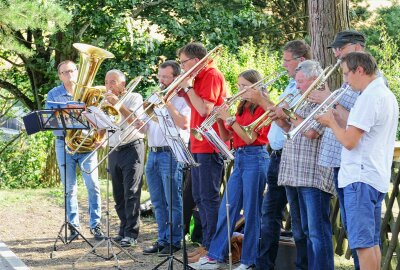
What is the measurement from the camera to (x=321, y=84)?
239 inches

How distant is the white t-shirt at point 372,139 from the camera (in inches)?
214

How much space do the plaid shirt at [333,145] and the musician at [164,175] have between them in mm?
2205

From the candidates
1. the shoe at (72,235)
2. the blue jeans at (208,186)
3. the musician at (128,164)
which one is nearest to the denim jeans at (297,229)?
the blue jeans at (208,186)

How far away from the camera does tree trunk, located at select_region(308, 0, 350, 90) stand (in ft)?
28.0

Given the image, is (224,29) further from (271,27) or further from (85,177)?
(85,177)

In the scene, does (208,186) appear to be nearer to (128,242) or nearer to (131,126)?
(131,126)

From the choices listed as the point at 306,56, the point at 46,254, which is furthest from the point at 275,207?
the point at 46,254

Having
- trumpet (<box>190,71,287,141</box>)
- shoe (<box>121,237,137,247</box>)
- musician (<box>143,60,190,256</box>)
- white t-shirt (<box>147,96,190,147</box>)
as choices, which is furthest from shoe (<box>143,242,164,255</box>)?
trumpet (<box>190,71,287,141</box>)

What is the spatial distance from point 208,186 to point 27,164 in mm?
9394

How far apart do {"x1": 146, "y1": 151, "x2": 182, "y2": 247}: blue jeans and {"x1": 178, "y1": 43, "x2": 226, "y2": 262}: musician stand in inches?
22.8

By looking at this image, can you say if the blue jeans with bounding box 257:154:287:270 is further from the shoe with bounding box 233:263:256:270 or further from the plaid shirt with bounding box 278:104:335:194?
the plaid shirt with bounding box 278:104:335:194

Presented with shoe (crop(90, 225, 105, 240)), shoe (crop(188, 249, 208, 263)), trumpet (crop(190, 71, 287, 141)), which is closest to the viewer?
trumpet (crop(190, 71, 287, 141))

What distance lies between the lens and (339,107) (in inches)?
231

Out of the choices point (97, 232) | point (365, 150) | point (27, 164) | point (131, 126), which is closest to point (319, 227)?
point (365, 150)
